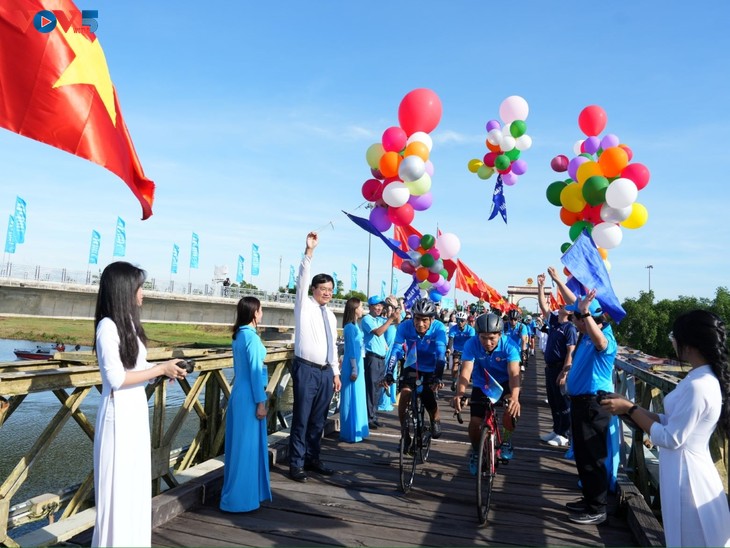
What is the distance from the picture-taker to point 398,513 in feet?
15.5

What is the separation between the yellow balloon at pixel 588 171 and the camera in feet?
22.1

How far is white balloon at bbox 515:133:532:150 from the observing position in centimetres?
934

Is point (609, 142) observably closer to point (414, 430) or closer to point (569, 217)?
point (569, 217)

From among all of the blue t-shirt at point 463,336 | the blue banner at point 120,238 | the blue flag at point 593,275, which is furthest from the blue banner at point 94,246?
the blue flag at point 593,275

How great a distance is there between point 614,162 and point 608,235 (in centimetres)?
90

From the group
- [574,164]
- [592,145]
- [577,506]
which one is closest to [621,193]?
[574,164]

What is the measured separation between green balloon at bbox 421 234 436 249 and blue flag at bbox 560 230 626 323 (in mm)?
4378

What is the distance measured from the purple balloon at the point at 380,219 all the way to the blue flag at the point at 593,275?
11.5ft

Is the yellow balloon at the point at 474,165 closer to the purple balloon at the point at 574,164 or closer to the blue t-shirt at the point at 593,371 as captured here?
the purple balloon at the point at 574,164

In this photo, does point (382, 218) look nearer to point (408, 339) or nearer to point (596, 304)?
point (408, 339)

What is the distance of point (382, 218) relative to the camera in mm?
8016

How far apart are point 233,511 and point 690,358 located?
3486 millimetres

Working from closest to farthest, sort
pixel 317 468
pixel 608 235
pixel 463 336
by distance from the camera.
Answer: pixel 317 468 → pixel 608 235 → pixel 463 336
